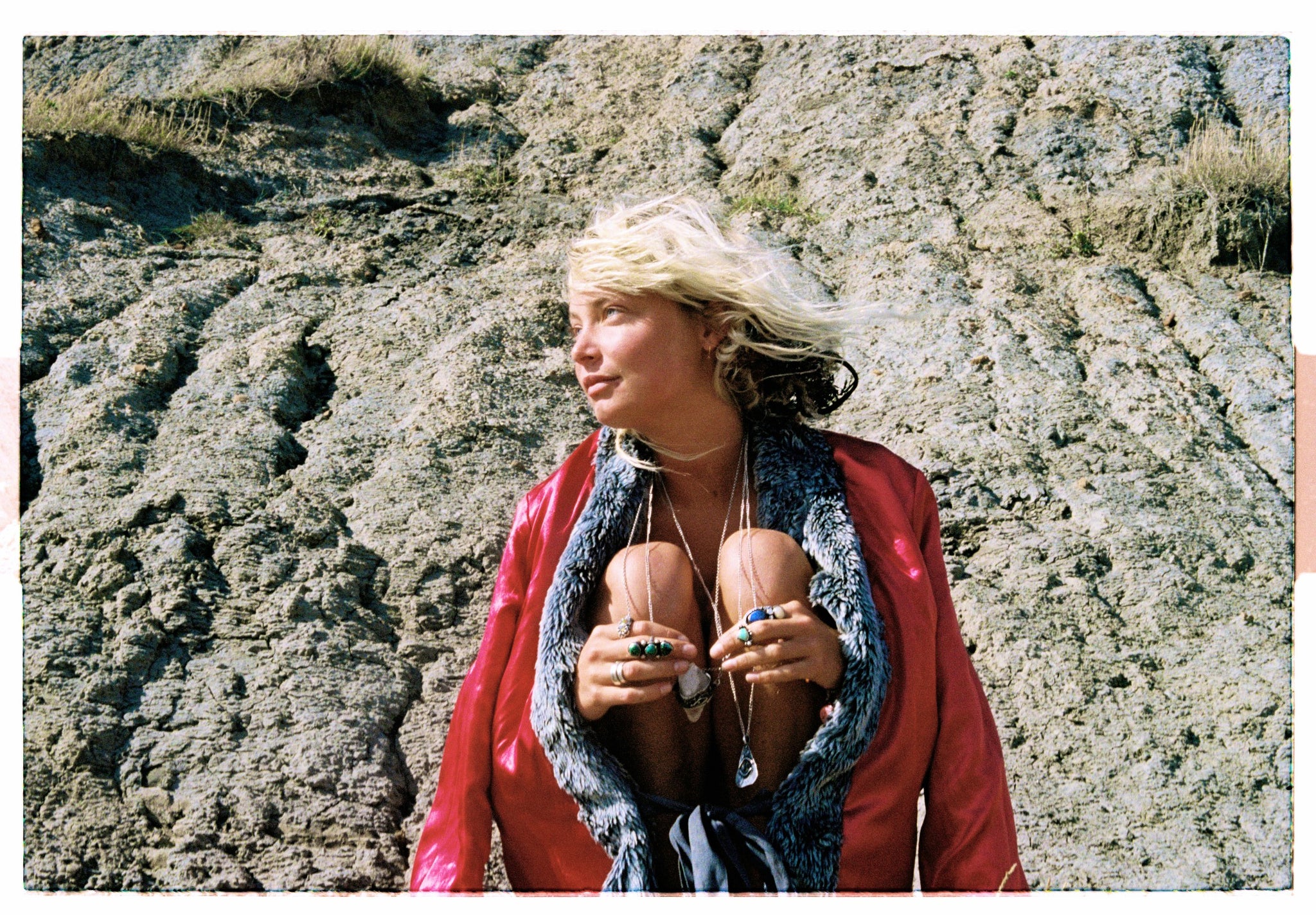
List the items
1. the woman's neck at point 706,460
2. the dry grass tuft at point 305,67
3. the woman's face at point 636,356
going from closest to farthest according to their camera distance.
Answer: the woman's face at point 636,356, the woman's neck at point 706,460, the dry grass tuft at point 305,67

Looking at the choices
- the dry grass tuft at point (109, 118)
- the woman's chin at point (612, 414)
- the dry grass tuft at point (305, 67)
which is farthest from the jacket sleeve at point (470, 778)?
the dry grass tuft at point (305, 67)

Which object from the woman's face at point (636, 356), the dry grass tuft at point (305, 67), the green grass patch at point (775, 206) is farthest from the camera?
the dry grass tuft at point (305, 67)

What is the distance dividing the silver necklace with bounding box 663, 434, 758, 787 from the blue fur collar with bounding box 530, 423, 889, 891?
49mm

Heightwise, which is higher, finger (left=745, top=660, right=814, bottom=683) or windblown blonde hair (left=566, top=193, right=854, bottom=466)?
windblown blonde hair (left=566, top=193, right=854, bottom=466)

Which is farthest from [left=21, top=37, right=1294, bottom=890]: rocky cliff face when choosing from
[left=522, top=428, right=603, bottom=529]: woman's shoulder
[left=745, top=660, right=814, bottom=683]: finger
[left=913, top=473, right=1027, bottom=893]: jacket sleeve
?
[left=745, top=660, right=814, bottom=683]: finger

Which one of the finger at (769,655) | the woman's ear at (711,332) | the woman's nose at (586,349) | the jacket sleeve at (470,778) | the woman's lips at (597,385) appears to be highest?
the woman's ear at (711,332)

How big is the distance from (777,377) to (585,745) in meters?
0.76

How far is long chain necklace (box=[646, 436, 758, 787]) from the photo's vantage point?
2.14 m

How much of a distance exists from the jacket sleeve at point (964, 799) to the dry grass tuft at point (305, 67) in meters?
3.08

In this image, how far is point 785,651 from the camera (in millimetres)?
2092

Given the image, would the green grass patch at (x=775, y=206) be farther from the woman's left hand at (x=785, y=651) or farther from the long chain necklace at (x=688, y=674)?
the woman's left hand at (x=785, y=651)

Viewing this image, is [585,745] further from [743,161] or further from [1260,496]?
[743,161]

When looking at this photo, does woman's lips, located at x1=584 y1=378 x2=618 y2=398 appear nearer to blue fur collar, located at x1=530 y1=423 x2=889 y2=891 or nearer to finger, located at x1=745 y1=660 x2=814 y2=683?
blue fur collar, located at x1=530 y1=423 x2=889 y2=891

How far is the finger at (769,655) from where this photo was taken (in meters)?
2.07
